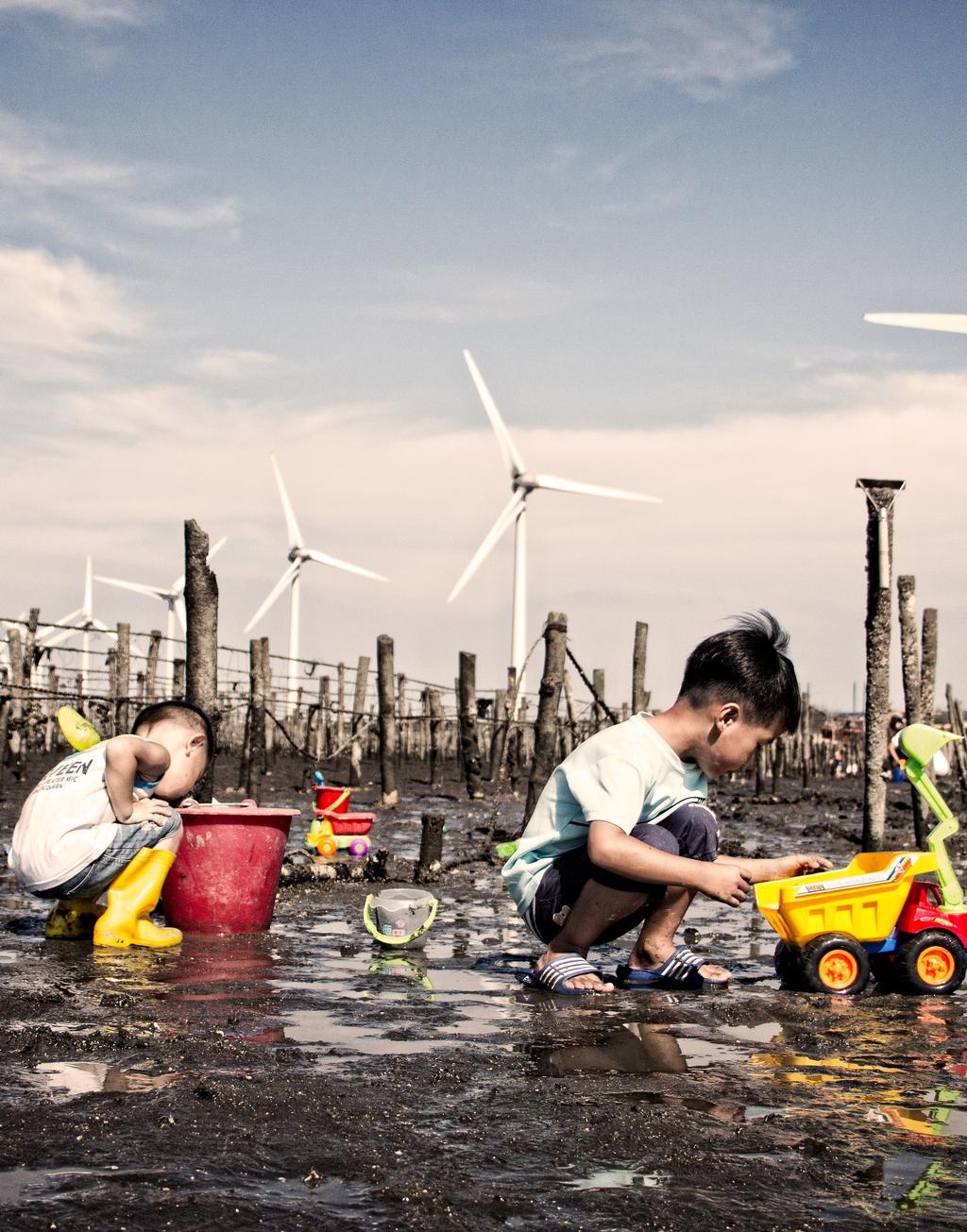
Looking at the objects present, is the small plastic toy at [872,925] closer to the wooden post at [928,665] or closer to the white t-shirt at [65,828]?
the white t-shirt at [65,828]

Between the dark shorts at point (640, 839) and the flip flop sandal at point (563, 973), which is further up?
the dark shorts at point (640, 839)

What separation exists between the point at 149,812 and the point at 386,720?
13.4 metres

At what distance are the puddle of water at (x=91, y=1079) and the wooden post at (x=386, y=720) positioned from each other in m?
15.0

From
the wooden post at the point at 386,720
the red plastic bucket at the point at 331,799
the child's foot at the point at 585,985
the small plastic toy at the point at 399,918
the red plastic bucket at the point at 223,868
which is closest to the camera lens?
the child's foot at the point at 585,985

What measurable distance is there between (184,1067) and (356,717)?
24352mm

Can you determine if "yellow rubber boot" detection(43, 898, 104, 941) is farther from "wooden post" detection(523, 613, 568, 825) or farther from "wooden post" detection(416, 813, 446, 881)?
"wooden post" detection(523, 613, 568, 825)

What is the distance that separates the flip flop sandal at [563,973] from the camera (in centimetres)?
404

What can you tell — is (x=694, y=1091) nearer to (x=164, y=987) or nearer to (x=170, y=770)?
(x=164, y=987)

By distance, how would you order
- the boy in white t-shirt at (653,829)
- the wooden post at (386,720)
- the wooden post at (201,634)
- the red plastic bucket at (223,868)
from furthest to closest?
1. the wooden post at (386,720)
2. the wooden post at (201,634)
3. the red plastic bucket at (223,868)
4. the boy in white t-shirt at (653,829)

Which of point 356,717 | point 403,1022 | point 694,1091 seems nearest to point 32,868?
point 403,1022

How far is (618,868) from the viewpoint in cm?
384

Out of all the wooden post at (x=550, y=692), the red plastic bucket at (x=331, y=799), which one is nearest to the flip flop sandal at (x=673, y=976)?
the red plastic bucket at (x=331, y=799)

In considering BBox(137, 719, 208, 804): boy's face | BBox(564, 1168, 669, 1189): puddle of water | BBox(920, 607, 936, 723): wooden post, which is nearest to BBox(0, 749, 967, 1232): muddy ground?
BBox(564, 1168, 669, 1189): puddle of water

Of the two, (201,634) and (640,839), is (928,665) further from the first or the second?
(640,839)
